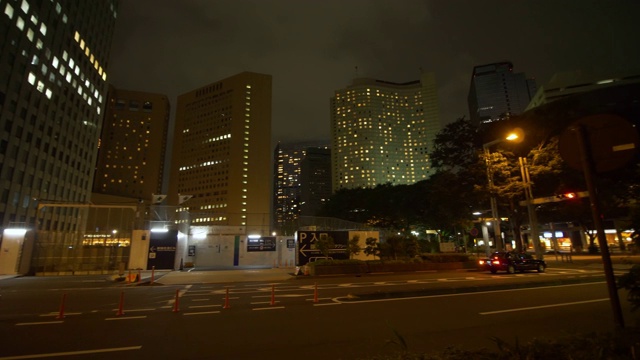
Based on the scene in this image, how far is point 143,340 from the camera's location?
24.6 ft

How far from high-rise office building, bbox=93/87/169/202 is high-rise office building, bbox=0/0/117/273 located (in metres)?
67.6

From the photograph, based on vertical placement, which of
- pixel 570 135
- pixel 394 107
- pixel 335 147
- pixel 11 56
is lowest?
pixel 570 135

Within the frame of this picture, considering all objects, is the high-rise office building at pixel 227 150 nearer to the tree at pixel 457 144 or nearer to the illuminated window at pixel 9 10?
the illuminated window at pixel 9 10

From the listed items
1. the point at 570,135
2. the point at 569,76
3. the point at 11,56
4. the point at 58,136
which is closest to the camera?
the point at 570,135

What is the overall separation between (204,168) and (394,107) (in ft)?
326

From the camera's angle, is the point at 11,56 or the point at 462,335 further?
the point at 11,56

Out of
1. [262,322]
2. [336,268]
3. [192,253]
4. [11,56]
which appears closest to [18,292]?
[262,322]

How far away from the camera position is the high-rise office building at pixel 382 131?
6368 inches

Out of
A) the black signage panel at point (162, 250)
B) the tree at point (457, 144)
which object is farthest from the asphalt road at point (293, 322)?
the tree at point (457, 144)

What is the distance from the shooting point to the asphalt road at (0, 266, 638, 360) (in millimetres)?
6734

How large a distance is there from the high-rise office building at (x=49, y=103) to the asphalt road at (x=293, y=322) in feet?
148

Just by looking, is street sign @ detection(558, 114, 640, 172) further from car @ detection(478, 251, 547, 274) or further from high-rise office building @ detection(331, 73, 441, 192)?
high-rise office building @ detection(331, 73, 441, 192)

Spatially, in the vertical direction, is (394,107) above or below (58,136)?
above

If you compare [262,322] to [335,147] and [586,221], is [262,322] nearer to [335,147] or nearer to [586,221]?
[586,221]
